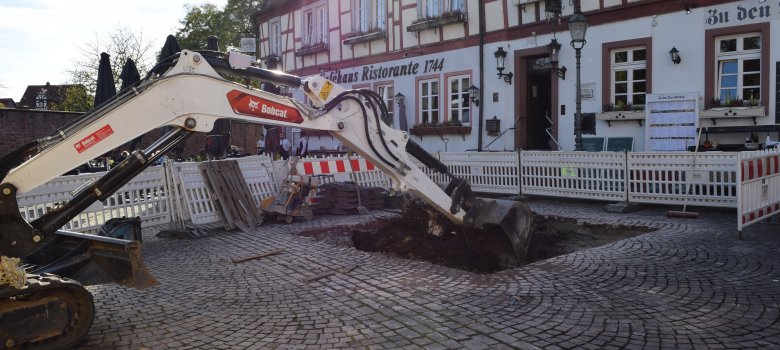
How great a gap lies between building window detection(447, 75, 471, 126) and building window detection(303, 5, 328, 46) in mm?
7786

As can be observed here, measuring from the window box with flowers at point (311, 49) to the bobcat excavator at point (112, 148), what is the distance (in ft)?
64.4

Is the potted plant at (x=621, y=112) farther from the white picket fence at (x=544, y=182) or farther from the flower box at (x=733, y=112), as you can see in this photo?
the white picket fence at (x=544, y=182)

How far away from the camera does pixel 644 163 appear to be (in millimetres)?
10891

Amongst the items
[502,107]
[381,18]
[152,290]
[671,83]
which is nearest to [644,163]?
[671,83]

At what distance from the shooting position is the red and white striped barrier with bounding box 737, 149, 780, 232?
25.6 feet

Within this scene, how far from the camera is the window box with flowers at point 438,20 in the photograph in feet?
61.6

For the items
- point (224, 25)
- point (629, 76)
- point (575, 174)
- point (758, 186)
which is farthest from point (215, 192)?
point (224, 25)

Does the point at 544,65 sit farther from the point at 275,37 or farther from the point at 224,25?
the point at 224,25

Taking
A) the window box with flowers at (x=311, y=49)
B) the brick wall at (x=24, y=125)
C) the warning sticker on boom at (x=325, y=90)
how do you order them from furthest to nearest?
the window box with flowers at (x=311, y=49)
the brick wall at (x=24, y=125)
the warning sticker on boom at (x=325, y=90)

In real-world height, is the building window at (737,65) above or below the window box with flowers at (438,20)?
below

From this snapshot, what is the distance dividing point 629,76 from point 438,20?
6.84 metres

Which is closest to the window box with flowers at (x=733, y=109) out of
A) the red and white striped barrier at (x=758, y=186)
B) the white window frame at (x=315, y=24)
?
the red and white striped barrier at (x=758, y=186)

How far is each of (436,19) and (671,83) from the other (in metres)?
8.12

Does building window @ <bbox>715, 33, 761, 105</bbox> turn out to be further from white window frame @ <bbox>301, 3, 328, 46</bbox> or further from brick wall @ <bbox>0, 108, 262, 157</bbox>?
white window frame @ <bbox>301, 3, 328, 46</bbox>
